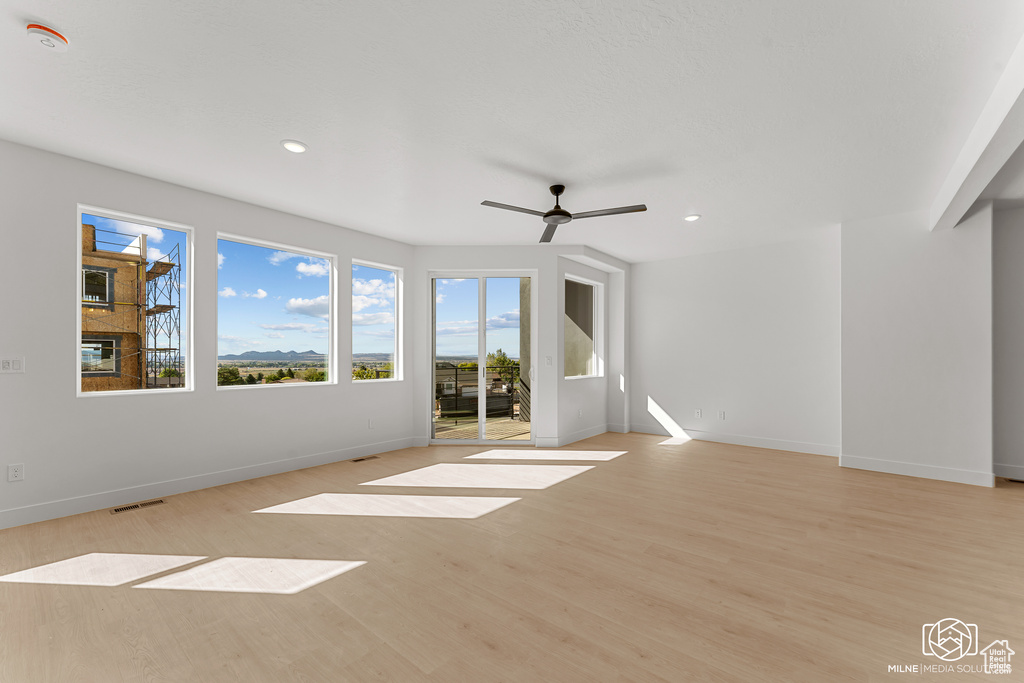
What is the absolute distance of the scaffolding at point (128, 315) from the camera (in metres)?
3.73

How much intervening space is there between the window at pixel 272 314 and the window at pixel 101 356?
0.76 m

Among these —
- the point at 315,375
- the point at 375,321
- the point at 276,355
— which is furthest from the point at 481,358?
the point at 276,355

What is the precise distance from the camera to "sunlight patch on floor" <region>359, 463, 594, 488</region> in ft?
14.4

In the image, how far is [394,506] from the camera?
3727 mm

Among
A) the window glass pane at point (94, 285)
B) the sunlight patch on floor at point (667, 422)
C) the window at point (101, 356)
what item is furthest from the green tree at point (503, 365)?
the window glass pane at point (94, 285)

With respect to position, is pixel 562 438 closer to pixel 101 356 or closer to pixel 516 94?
pixel 516 94

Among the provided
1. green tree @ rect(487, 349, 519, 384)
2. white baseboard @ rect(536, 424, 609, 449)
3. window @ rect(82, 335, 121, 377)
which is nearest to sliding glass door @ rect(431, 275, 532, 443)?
green tree @ rect(487, 349, 519, 384)

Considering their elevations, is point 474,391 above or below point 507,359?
below

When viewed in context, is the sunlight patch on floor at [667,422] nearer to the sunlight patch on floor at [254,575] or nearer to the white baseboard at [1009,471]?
the white baseboard at [1009,471]

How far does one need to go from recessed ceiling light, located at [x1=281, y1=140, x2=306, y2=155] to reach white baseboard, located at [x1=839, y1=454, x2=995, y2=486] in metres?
6.15

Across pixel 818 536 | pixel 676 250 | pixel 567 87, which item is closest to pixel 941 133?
pixel 567 87

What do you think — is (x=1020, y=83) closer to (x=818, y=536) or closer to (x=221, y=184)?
(x=818, y=536)

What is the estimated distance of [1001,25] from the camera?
2.02 m

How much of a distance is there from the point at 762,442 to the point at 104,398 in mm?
7265
